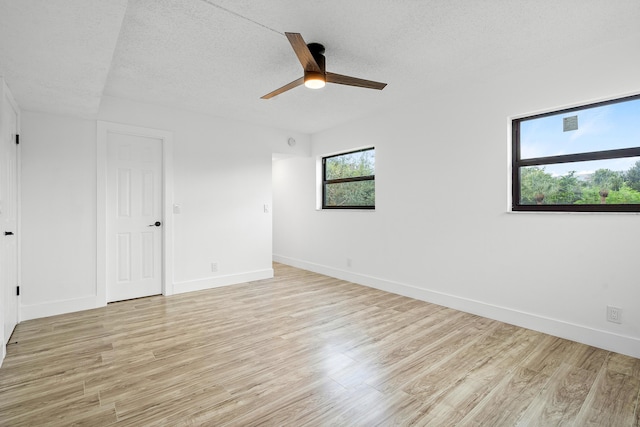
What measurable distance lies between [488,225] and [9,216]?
4.62m

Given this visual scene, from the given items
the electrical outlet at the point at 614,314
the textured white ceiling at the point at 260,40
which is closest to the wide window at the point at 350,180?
the textured white ceiling at the point at 260,40

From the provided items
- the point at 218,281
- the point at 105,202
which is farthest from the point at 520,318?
the point at 105,202

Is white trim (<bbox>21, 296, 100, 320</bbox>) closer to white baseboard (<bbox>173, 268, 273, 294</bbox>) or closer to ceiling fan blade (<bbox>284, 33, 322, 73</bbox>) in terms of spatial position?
white baseboard (<bbox>173, 268, 273, 294</bbox>)

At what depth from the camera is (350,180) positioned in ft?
16.8

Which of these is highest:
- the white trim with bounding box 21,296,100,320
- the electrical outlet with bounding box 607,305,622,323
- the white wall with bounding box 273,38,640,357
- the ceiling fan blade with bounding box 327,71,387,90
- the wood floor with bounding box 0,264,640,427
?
the ceiling fan blade with bounding box 327,71,387,90

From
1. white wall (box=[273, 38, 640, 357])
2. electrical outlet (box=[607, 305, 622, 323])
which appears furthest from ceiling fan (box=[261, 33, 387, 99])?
electrical outlet (box=[607, 305, 622, 323])

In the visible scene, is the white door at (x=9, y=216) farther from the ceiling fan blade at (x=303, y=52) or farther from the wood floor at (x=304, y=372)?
the ceiling fan blade at (x=303, y=52)

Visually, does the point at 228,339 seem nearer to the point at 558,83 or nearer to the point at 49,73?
the point at 49,73

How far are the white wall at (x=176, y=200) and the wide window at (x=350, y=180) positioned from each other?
0.64 metres

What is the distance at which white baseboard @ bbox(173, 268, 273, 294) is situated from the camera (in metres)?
4.25

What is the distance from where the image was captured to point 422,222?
12.9 feet

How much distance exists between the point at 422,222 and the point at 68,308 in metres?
4.21

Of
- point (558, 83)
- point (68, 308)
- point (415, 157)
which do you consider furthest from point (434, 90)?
point (68, 308)

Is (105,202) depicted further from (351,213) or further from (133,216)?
(351,213)
